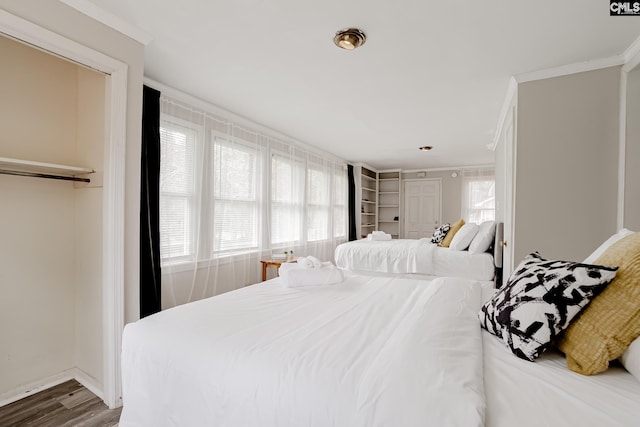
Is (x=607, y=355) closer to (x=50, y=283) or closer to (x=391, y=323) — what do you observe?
(x=391, y=323)

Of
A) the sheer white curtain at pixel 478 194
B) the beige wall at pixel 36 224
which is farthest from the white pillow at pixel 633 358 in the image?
the sheer white curtain at pixel 478 194

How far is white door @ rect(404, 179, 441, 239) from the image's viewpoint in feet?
24.1

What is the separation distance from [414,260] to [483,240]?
2.91 ft

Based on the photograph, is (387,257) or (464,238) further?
(387,257)

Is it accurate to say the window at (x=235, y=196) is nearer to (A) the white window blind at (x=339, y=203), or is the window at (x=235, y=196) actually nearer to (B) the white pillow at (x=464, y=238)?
(A) the white window blind at (x=339, y=203)

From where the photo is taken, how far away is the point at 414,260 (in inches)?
153

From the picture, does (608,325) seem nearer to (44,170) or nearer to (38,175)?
(38,175)

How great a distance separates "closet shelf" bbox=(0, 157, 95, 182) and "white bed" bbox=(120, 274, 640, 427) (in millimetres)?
1230

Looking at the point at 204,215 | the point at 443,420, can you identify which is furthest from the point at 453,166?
the point at 443,420

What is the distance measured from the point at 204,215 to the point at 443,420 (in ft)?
9.77

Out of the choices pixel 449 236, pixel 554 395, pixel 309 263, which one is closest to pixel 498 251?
pixel 449 236

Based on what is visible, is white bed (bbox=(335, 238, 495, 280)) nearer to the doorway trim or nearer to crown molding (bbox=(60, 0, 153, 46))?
the doorway trim

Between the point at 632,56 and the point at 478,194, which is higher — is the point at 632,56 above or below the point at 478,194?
above

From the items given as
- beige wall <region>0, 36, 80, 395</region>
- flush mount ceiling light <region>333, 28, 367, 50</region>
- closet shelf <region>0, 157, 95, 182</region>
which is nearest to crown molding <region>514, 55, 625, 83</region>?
flush mount ceiling light <region>333, 28, 367, 50</region>
